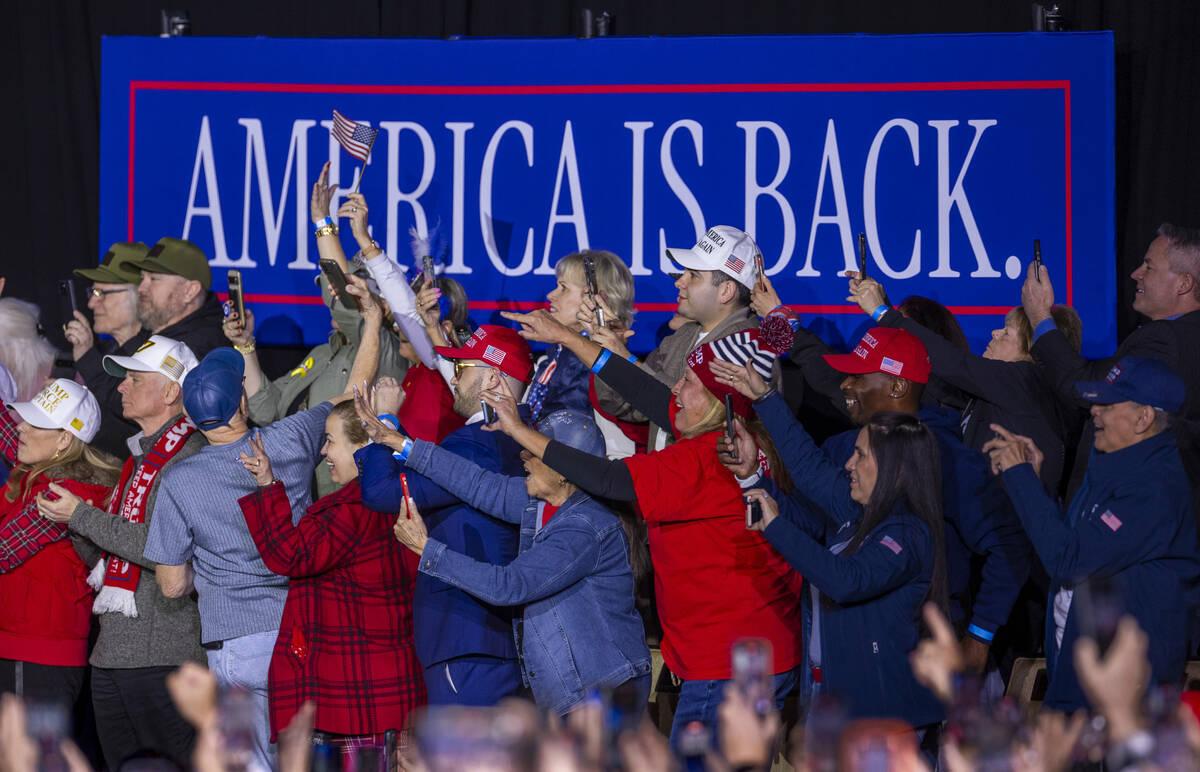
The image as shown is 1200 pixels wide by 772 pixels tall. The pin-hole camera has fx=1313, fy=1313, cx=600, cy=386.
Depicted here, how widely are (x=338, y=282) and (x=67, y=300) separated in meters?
1.56

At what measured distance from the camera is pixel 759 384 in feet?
11.9

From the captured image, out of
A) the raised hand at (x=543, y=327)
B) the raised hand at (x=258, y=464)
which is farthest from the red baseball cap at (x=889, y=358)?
the raised hand at (x=258, y=464)

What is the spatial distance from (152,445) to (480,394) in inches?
41.1

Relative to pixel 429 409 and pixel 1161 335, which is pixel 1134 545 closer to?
pixel 1161 335

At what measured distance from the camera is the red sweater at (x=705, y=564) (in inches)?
137

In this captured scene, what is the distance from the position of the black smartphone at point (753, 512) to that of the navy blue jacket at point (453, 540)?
75 centimetres

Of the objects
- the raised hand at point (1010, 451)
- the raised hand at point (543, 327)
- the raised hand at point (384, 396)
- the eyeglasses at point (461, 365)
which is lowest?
the raised hand at point (1010, 451)

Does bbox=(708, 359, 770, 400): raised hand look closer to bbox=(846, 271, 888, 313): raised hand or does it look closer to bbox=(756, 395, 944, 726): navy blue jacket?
bbox=(756, 395, 944, 726): navy blue jacket

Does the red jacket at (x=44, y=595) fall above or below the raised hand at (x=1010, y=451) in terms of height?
below

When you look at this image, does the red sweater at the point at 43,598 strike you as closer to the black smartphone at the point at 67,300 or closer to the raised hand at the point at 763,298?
the black smartphone at the point at 67,300

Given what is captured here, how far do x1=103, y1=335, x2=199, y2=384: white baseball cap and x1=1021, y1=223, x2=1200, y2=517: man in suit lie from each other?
8.97 ft

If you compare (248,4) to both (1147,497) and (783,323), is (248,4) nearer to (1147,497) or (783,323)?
(783,323)

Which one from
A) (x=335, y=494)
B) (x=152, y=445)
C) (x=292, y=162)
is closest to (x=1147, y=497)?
(x=335, y=494)

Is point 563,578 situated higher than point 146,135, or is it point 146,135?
point 146,135
